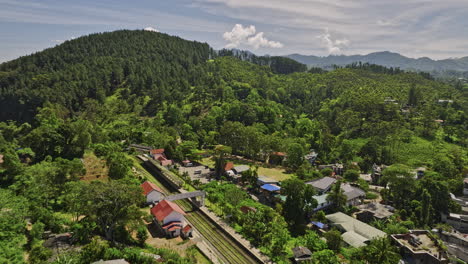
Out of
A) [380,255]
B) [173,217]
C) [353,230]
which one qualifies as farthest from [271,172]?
[380,255]

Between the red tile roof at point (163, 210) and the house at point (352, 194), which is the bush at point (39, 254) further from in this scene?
the house at point (352, 194)

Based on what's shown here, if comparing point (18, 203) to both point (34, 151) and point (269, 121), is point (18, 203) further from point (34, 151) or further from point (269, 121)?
point (269, 121)

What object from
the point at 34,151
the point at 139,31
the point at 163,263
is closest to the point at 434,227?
the point at 163,263

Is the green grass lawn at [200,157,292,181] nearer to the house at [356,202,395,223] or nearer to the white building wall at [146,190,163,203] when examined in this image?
the house at [356,202,395,223]

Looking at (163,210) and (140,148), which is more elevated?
(163,210)

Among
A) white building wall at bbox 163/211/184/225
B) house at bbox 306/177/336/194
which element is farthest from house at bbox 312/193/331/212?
white building wall at bbox 163/211/184/225

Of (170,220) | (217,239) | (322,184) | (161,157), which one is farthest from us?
(161,157)

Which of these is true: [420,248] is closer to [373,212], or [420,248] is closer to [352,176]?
[373,212]
